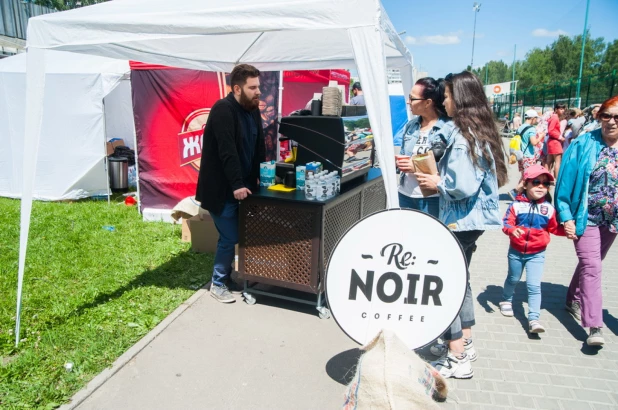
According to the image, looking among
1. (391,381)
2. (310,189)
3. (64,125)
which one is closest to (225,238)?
(310,189)

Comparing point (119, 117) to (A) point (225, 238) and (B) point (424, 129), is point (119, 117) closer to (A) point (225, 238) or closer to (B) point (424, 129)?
(A) point (225, 238)

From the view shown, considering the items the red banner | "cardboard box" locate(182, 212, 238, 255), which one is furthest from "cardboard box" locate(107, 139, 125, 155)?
"cardboard box" locate(182, 212, 238, 255)

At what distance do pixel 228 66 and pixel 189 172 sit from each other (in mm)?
1956

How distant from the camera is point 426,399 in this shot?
6.30ft

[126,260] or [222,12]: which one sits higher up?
[222,12]

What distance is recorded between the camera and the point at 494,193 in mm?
2939

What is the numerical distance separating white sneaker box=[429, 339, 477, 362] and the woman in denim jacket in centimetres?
25

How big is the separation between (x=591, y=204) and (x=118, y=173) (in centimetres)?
840

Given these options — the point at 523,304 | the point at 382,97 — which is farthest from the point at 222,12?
the point at 523,304

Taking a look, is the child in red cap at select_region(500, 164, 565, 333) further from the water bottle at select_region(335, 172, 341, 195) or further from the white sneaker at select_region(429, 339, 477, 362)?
the water bottle at select_region(335, 172, 341, 195)

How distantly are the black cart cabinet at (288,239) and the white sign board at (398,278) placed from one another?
1389 mm

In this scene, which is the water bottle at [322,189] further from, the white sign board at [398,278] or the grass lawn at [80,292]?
the grass lawn at [80,292]

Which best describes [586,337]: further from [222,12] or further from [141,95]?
[141,95]

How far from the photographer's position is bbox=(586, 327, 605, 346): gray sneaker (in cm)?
348
